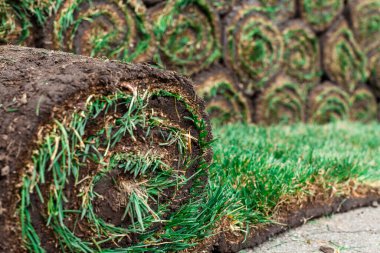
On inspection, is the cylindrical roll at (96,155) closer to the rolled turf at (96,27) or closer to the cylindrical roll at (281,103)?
the rolled turf at (96,27)

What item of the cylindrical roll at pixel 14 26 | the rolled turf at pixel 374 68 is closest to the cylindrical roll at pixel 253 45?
the rolled turf at pixel 374 68

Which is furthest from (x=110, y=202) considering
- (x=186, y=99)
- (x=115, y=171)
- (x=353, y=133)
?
(x=353, y=133)

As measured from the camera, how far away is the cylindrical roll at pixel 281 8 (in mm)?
3203

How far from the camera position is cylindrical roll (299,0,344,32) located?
341cm

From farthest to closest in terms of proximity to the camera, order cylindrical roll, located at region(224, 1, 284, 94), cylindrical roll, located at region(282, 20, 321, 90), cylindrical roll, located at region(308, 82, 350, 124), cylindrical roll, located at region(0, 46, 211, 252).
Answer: cylindrical roll, located at region(308, 82, 350, 124) → cylindrical roll, located at region(282, 20, 321, 90) → cylindrical roll, located at region(224, 1, 284, 94) → cylindrical roll, located at region(0, 46, 211, 252)

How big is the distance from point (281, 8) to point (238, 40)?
42 centimetres

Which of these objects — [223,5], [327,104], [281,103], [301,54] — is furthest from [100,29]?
[327,104]

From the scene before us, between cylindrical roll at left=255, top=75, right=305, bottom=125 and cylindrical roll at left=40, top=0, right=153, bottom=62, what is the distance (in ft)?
3.02

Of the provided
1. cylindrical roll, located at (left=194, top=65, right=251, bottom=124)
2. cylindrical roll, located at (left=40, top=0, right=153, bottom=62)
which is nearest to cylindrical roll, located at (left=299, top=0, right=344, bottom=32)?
cylindrical roll, located at (left=194, top=65, right=251, bottom=124)

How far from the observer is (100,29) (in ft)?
7.80

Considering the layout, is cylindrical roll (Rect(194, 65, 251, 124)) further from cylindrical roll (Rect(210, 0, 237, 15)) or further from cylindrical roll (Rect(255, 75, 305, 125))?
cylindrical roll (Rect(210, 0, 237, 15))

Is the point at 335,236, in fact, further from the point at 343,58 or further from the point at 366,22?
the point at 366,22

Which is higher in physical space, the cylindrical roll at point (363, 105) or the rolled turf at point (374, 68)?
the rolled turf at point (374, 68)

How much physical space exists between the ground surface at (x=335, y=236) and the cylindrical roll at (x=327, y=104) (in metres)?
1.51
